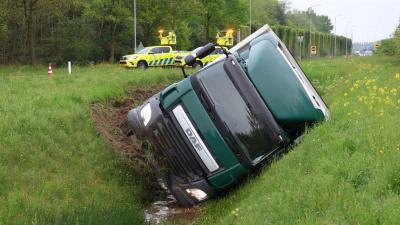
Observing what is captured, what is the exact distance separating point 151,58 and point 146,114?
22.6m

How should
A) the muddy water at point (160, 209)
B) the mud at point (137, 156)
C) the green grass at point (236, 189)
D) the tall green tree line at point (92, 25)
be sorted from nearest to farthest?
the green grass at point (236, 189), the muddy water at point (160, 209), the mud at point (137, 156), the tall green tree line at point (92, 25)

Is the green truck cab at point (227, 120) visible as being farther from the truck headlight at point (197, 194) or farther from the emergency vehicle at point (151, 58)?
the emergency vehicle at point (151, 58)

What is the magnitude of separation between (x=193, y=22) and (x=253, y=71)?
48.6 m

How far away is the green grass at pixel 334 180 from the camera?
4359 millimetres

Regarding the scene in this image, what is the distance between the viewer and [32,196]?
6988 millimetres

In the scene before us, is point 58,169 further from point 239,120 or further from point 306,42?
point 306,42

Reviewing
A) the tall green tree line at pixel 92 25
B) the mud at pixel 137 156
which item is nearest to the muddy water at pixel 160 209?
the mud at pixel 137 156

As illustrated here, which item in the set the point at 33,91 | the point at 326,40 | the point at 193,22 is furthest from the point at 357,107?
the point at 326,40

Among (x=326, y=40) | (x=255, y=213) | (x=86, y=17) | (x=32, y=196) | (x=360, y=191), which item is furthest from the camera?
(x=326, y=40)

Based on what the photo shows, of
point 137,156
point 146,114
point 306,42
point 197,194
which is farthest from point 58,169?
point 306,42

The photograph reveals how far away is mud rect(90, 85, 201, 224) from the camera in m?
7.74

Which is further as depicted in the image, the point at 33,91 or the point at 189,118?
the point at 33,91

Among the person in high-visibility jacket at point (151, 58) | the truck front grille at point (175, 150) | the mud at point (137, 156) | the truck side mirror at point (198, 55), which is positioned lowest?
the person in high-visibility jacket at point (151, 58)

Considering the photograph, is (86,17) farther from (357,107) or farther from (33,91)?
(357,107)
